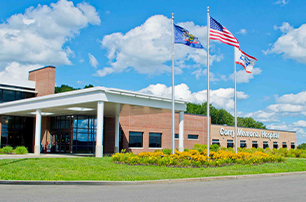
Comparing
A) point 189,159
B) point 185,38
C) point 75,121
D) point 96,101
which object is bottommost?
point 189,159

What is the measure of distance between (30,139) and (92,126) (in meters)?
10.3

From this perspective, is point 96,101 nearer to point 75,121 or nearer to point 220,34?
point 220,34

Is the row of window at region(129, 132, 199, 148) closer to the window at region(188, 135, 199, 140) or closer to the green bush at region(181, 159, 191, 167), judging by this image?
the window at region(188, 135, 199, 140)

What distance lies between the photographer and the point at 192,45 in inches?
810

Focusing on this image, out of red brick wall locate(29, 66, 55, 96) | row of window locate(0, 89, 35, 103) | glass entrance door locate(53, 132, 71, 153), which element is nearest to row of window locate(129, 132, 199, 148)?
glass entrance door locate(53, 132, 71, 153)

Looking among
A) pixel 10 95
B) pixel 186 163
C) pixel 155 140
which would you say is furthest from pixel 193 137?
pixel 186 163

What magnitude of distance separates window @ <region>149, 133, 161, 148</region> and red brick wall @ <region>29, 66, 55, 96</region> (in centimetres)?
1443

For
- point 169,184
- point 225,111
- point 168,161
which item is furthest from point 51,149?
point 225,111

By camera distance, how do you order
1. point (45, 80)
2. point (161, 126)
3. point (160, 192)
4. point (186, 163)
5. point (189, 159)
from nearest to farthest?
point (160, 192) < point (186, 163) < point (189, 159) < point (45, 80) < point (161, 126)

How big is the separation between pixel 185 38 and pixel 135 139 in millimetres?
23320

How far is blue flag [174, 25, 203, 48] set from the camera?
2058 cm

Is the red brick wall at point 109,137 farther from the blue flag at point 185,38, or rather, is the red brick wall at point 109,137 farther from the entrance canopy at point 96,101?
the blue flag at point 185,38

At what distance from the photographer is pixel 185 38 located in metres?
20.7

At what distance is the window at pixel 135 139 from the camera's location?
135 ft
